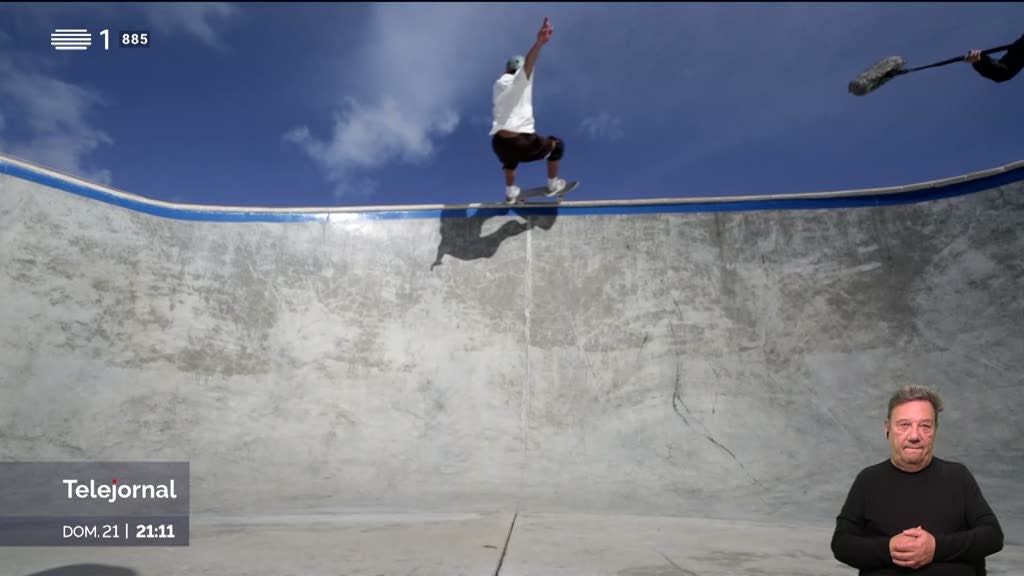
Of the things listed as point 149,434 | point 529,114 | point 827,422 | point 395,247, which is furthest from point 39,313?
point 827,422

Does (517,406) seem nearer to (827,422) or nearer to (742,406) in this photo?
(742,406)

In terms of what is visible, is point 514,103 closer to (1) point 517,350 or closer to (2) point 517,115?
(2) point 517,115

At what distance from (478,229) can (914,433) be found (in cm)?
620

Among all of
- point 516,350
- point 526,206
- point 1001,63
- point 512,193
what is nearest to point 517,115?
point 512,193

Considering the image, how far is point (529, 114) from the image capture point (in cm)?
626

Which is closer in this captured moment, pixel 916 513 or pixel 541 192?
pixel 916 513

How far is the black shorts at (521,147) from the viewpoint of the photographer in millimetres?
6289

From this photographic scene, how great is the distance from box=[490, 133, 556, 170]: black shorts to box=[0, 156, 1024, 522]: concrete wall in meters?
1.17

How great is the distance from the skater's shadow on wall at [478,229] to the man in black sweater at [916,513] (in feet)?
19.5

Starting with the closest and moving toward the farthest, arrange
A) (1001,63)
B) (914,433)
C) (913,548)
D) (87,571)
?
1. (913,548)
2. (914,433)
3. (87,571)
4. (1001,63)

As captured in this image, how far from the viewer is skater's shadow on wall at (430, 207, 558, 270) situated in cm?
739

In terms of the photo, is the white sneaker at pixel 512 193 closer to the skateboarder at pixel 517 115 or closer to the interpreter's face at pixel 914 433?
the skateboarder at pixel 517 115

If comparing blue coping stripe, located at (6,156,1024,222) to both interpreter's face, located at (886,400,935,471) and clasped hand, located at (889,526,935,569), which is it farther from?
clasped hand, located at (889,526,935,569)

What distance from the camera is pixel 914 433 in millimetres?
1635
